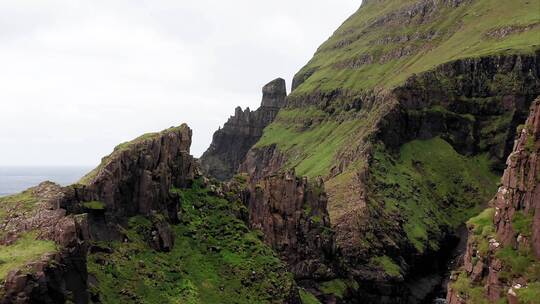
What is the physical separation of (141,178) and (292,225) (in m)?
43.3

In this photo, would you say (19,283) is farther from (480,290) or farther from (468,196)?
(468,196)

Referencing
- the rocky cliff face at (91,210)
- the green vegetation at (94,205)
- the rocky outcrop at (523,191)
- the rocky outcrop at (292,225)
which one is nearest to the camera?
the rocky cliff face at (91,210)

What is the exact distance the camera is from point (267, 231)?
109 metres

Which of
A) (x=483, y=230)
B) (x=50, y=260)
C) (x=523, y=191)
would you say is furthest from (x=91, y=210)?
(x=523, y=191)

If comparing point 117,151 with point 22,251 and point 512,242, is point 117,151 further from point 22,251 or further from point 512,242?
point 512,242

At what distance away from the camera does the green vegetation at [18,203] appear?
5612 cm

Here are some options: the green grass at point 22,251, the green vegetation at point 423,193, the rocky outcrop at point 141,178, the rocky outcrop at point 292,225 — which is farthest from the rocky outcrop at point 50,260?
the green vegetation at point 423,193

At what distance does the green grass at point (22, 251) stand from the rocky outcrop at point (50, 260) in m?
0.54

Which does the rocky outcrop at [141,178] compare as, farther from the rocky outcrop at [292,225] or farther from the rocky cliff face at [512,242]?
the rocky cliff face at [512,242]

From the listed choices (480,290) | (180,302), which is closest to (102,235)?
(180,302)

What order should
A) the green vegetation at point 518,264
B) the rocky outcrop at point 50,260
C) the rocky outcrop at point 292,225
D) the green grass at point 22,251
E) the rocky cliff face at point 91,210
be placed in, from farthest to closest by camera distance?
the rocky outcrop at point 292,225 < the green vegetation at point 518,264 < the rocky cliff face at point 91,210 < the green grass at point 22,251 < the rocky outcrop at point 50,260

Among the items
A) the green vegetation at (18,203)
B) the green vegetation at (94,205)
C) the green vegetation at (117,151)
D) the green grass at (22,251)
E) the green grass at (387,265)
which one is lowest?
the green grass at (387,265)

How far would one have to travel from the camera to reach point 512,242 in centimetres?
5334

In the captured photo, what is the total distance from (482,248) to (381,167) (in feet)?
405
